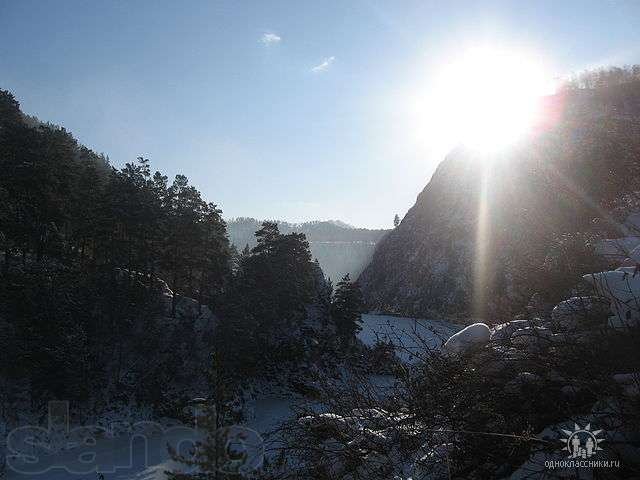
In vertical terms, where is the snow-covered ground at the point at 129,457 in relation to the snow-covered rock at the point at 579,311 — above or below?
below

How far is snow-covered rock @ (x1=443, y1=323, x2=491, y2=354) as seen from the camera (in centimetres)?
442

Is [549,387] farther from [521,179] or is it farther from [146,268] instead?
[521,179]

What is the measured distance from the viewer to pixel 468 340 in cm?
448

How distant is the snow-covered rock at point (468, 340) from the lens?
14.5 ft

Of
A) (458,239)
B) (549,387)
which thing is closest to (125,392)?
(549,387)

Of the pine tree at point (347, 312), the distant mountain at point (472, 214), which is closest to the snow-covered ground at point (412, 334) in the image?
the pine tree at point (347, 312)

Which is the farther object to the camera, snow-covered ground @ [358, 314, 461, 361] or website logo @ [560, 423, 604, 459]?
snow-covered ground @ [358, 314, 461, 361]

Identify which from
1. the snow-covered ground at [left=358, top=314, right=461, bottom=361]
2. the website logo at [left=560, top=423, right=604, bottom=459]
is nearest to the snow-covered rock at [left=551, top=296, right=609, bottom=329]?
the website logo at [left=560, top=423, right=604, bottom=459]

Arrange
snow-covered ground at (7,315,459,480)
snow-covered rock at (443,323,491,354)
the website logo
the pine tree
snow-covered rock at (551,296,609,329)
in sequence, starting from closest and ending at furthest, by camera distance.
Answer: the website logo → snow-covered rock at (551,296,609,329) → snow-covered rock at (443,323,491,354) → snow-covered ground at (7,315,459,480) → the pine tree

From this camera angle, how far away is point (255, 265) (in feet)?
109

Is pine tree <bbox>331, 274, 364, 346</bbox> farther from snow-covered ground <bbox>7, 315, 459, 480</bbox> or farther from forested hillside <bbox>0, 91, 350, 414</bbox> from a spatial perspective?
snow-covered ground <bbox>7, 315, 459, 480</bbox>

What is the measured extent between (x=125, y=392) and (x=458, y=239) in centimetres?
4423

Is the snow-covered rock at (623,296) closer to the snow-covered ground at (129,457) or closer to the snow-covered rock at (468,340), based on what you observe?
the snow-covered rock at (468,340)

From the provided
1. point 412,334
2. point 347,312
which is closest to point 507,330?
point 412,334
